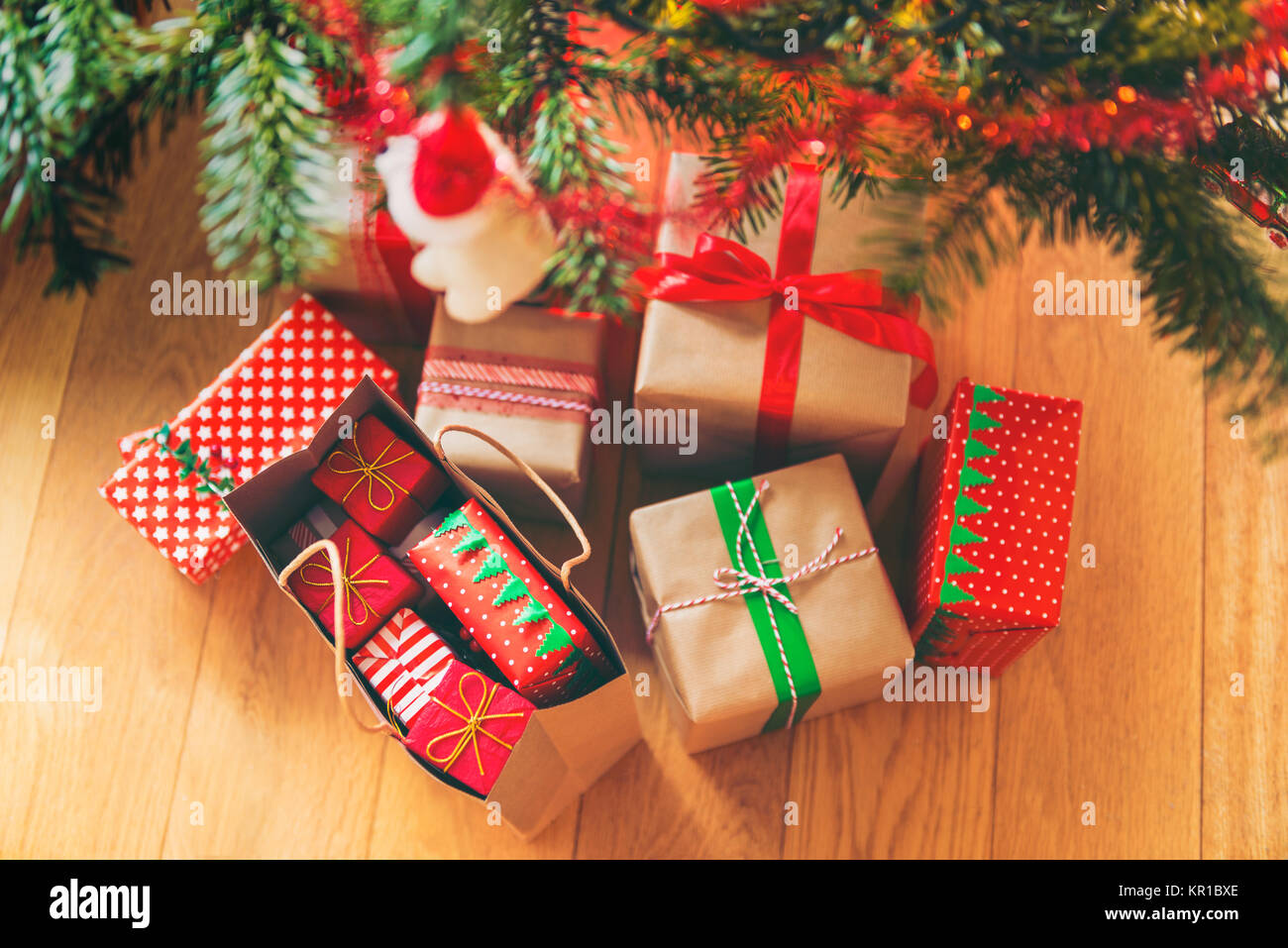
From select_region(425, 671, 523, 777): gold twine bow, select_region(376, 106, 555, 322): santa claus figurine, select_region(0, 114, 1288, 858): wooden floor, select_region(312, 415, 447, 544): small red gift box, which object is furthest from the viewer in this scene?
select_region(0, 114, 1288, 858): wooden floor

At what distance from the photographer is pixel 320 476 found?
96 centimetres

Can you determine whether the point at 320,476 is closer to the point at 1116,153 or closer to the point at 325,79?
the point at 325,79

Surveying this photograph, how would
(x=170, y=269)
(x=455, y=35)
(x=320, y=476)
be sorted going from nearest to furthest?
(x=455, y=35), (x=320, y=476), (x=170, y=269)

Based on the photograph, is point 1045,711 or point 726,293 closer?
point 726,293

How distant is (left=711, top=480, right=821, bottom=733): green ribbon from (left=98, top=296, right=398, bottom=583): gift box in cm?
44

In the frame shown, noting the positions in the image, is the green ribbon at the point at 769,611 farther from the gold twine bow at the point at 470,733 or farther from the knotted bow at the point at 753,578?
the gold twine bow at the point at 470,733

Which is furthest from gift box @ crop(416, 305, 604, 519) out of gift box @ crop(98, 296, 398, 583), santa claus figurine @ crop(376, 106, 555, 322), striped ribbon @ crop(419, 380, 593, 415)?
santa claus figurine @ crop(376, 106, 555, 322)

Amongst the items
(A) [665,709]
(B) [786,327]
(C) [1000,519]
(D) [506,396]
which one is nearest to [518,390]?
(D) [506,396]

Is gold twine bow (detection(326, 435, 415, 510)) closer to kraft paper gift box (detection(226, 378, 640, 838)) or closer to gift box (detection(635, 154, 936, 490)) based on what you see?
kraft paper gift box (detection(226, 378, 640, 838))

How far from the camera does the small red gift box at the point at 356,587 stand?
3.03 feet

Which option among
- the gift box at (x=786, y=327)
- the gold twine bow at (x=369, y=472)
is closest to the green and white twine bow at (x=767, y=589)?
the gift box at (x=786, y=327)

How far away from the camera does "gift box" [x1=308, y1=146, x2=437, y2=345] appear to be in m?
1.01
